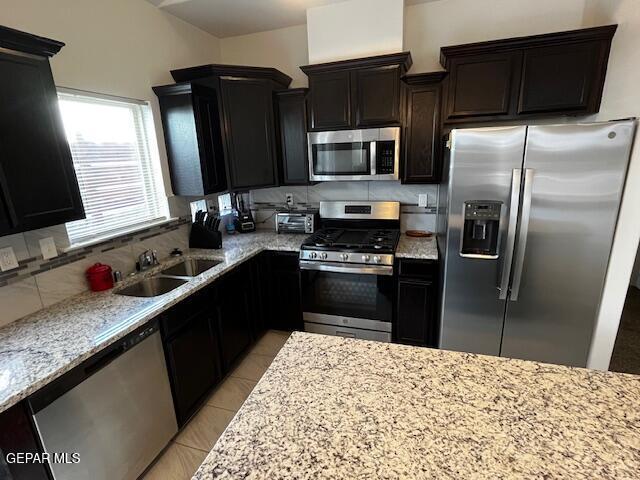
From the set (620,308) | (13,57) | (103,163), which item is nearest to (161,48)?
(103,163)

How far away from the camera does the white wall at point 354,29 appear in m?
2.52

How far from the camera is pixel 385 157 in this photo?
268cm

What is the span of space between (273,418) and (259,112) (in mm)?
2554

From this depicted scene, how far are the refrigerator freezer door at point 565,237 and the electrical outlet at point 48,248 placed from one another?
9.20 ft

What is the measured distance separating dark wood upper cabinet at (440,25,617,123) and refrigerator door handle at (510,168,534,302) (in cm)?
73

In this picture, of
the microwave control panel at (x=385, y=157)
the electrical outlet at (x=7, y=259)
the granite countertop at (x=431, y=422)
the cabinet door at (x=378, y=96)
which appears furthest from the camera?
the microwave control panel at (x=385, y=157)

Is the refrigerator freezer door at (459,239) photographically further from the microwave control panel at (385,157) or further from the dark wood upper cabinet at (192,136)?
the dark wood upper cabinet at (192,136)

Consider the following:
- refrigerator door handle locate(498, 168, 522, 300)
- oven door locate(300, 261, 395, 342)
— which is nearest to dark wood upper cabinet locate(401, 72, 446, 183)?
refrigerator door handle locate(498, 168, 522, 300)

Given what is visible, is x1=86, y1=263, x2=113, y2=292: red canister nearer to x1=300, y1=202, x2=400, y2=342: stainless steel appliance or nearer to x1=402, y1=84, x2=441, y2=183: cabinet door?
x1=300, y1=202, x2=400, y2=342: stainless steel appliance

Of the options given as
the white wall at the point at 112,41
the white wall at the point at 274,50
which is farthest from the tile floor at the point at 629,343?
the white wall at the point at 112,41

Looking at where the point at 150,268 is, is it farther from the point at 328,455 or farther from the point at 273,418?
the point at 328,455

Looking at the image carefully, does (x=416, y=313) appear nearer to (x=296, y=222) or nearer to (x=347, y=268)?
(x=347, y=268)

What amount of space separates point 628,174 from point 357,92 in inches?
73.5

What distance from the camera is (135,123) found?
2428mm
